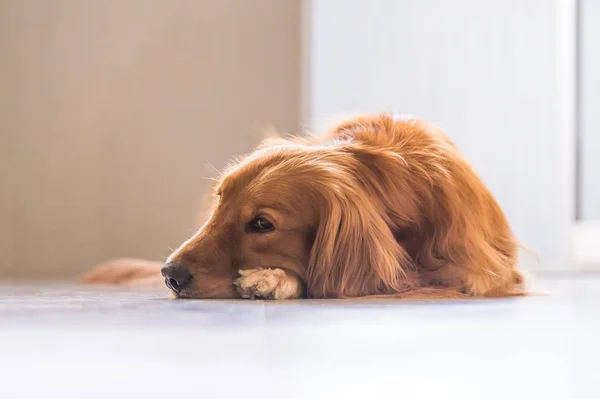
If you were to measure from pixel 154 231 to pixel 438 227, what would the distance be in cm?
229

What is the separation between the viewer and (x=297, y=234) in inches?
69.0

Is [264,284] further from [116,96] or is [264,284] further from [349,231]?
[116,96]

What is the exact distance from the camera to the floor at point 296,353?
608 mm

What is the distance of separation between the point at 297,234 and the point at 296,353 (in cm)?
96

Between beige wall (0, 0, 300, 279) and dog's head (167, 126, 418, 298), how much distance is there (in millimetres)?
2133

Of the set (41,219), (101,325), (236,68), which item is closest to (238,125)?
(236,68)

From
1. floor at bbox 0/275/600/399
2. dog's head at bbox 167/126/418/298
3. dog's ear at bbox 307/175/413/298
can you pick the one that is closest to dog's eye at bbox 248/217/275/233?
dog's head at bbox 167/126/418/298

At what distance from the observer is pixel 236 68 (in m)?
3.92

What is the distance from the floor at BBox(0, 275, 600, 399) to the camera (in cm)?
61

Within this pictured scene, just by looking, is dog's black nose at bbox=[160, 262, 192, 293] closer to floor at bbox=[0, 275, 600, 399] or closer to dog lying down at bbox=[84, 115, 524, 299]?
dog lying down at bbox=[84, 115, 524, 299]

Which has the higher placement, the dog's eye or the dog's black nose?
the dog's eye

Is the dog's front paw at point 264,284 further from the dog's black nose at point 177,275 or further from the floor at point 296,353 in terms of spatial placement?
the floor at point 296,353

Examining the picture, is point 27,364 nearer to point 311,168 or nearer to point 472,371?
point 472,371

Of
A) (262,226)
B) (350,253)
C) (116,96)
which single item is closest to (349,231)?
(350,253)
